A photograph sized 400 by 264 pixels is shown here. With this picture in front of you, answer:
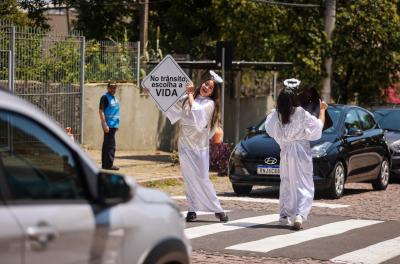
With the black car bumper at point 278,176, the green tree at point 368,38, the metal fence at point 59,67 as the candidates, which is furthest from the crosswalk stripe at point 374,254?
the green tree at point 368,38

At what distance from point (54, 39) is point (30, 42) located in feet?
3.02

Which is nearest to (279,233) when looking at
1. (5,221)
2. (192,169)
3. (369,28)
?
(192,169)

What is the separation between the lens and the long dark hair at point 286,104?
11367mm

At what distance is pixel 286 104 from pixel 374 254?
2.44 metres

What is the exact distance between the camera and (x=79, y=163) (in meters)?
4.83

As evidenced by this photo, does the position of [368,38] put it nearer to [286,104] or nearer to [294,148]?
[294,148]

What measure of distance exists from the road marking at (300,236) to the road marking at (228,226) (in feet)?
2.34

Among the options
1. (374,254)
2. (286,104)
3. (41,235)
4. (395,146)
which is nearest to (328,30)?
(395,146)

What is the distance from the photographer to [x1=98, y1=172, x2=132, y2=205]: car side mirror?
4.78 m

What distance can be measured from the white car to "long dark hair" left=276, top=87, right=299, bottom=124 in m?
6.25

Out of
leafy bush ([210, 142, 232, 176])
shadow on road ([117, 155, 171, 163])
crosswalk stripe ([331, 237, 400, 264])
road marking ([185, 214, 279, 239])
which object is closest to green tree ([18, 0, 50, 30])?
shadow on road ([117, 155, 171, 163])

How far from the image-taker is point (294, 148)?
1161cm

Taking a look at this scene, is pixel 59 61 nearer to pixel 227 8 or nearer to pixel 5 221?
pixel 227 8

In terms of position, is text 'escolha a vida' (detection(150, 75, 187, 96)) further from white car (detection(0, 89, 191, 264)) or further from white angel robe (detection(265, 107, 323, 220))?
white car (detection(0, 89, 191, 264))
